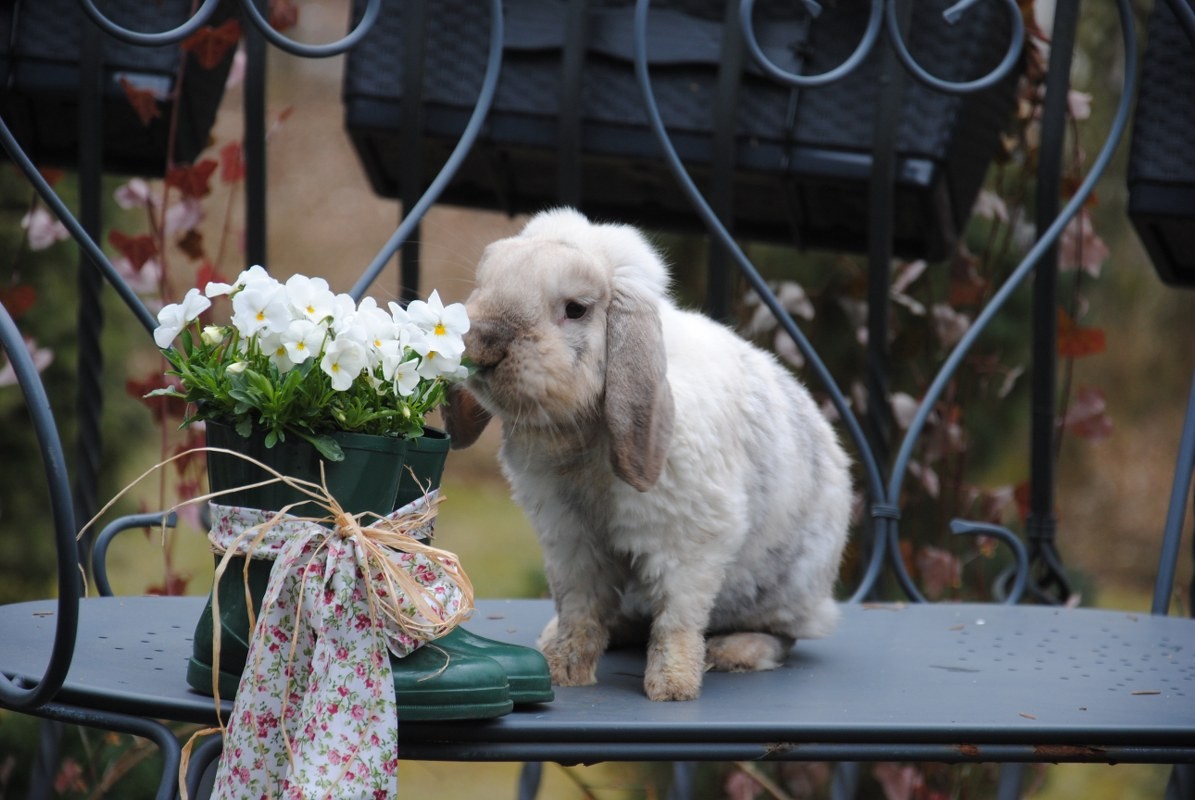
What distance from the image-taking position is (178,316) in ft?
4.57

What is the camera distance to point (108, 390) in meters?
3.55

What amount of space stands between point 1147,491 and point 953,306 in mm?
3730

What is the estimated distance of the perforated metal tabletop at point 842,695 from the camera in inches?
56.3

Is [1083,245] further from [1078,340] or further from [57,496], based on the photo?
[57,496]

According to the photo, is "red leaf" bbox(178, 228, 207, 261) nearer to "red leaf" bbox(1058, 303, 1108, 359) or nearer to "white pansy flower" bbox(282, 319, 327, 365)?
"white pansy flower" bbox(282, 319, 327, 365)

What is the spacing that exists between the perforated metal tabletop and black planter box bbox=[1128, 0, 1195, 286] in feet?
2.76

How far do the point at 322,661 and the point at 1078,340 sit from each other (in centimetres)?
210

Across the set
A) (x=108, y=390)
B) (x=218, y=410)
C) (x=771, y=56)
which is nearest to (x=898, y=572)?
(x=771, y=56)

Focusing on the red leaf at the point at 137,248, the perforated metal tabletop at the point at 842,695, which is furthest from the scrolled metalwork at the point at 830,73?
the red leaf at the point at 137,248

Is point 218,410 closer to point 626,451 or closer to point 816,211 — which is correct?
point 626,451

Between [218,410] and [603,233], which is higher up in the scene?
[603,233]

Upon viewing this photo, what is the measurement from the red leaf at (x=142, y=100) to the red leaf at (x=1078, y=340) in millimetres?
1913

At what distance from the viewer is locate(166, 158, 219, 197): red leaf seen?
8.91ft

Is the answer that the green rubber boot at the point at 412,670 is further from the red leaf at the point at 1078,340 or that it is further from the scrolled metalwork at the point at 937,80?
the red leaf at the point at 1078,340
